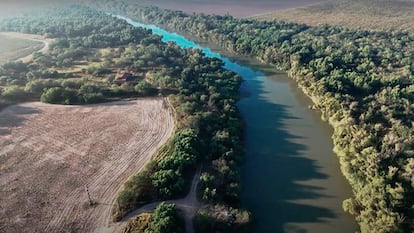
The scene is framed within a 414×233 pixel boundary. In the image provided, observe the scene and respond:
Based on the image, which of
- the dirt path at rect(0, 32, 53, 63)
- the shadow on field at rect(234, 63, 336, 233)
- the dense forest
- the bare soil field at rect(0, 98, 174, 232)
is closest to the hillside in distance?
the dense forest

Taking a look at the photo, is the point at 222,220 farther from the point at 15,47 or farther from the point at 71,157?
the point at 15,47

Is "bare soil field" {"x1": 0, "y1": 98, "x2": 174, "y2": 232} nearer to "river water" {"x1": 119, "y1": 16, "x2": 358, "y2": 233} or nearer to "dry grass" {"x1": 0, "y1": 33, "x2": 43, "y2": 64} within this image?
"river water" {"x1": 119, "y1": 16, "x2": 358, "y2": 233}

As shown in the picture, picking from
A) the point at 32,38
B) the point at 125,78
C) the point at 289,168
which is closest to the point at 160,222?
the point at 289,168

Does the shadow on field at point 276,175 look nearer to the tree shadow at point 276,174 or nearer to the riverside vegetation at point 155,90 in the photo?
the tree shadow at point 276,174

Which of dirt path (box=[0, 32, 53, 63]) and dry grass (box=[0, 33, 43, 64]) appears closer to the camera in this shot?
dry grass (box=[0, 33, 43, 64])

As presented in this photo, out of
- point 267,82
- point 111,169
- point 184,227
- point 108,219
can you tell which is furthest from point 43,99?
point 267,82

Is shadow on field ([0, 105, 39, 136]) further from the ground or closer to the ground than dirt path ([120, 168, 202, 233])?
further from the ground
